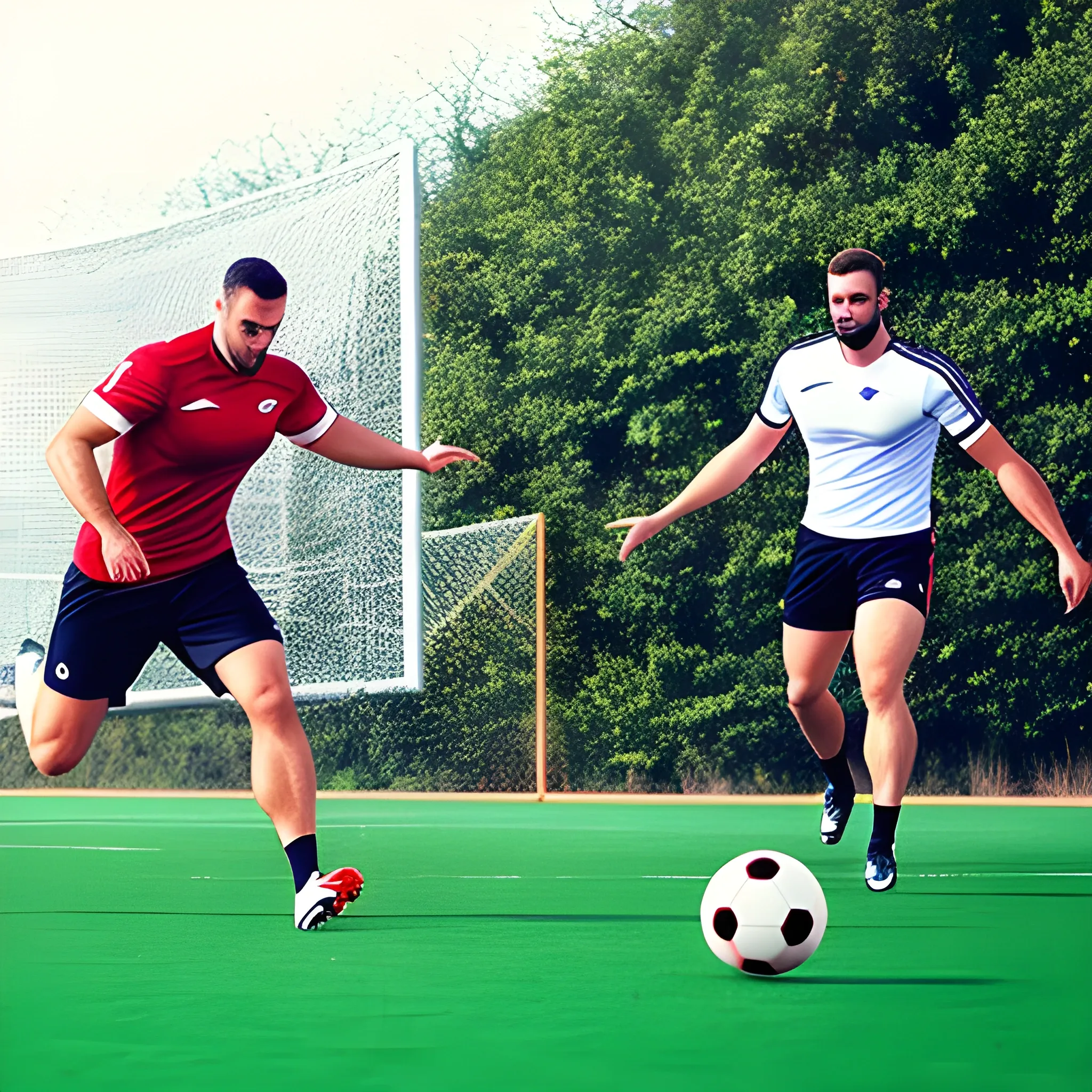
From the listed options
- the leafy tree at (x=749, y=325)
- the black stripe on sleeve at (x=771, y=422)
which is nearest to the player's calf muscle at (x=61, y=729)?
the black stripe on sleeve at (x=771, y=422)

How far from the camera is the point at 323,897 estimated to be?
16.6 feet

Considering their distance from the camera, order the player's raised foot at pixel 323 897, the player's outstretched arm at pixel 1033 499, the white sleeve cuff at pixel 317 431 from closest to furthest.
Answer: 1. the player's raised foot at pixel 323 897
2. the white sleeve cuff at pixel 317 431
3. the player's outstretched arm at pixel 1033 499

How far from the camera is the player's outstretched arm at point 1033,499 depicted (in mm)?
6137

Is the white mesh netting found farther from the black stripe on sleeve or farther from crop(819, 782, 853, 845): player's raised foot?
the black stripe on sleeve

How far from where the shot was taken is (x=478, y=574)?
13.4 m

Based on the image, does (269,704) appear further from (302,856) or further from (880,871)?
(880,871)

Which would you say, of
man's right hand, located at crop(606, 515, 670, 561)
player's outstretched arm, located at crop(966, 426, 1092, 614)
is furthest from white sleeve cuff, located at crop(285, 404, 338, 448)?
player's outstretched arm, located at crop(966, 426, 1092, 614)

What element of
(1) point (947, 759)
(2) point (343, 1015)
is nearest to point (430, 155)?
(1) point (947, 759)

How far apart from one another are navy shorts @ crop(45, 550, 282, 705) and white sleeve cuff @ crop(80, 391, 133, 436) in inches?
20.4

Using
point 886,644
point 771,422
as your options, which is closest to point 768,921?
point 886,644

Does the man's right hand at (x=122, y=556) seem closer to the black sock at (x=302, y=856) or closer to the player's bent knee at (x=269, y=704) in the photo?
the player's bent knee at (x=269, y=704)

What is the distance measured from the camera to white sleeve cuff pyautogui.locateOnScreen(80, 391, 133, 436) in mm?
5273

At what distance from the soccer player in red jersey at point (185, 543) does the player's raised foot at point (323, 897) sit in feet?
0.18

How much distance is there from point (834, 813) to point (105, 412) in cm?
372
